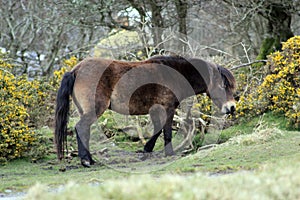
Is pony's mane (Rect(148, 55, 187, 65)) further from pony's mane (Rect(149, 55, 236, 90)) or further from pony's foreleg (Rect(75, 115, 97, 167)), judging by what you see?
pony's foreleg (Rect(75, 115, 97, 167))

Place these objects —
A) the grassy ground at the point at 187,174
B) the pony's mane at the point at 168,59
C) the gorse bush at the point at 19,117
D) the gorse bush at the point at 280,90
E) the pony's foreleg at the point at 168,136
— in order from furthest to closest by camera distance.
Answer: the gorse bush at the point at 280,90 → the gorse bush at the point at 19,117 → the pony's mane at the point at 168,59 → the pony's foreleg at the point at 168,136 → the grassy ground at the point at 187,174

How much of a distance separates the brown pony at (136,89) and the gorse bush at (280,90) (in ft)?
5.94

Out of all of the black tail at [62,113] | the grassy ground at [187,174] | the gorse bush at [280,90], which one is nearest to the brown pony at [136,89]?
the black tail at [62,113]

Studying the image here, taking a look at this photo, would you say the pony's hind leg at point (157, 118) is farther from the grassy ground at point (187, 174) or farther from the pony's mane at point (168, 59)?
the pony's mane at point (168, 59)

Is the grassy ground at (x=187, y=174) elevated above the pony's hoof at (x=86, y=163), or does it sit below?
above

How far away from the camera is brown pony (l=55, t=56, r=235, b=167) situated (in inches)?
310

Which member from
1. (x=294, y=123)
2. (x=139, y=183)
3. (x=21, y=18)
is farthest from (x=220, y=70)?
(x=21, y=18)

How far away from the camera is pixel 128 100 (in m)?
8.30

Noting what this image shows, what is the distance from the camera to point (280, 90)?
10.3m

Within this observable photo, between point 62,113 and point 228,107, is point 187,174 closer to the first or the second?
point 62,113

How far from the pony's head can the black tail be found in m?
2.83

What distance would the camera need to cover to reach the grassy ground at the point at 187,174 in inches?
128

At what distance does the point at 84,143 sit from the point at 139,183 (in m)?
4.65

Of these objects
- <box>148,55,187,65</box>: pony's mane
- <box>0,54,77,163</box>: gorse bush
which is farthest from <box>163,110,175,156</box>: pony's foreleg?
<box>0,54,77,163</box>: gorse bush
